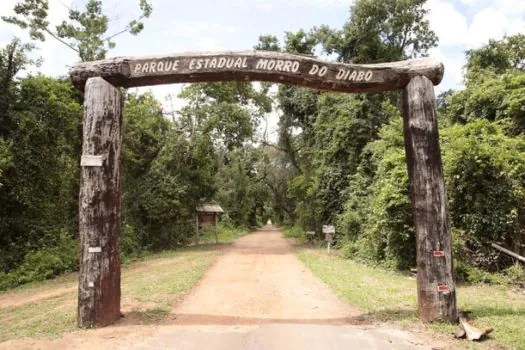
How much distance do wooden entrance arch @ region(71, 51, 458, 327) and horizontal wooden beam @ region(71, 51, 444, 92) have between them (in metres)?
0.02

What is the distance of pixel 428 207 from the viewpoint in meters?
6.39

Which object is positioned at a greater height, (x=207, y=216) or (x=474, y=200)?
(x=474, y=200)

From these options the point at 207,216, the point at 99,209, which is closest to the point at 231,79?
the point at 99,209

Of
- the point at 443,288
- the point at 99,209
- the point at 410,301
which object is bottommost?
the point at 410,301

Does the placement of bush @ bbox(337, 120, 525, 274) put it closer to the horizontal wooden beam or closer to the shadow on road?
the horizontal wooden beam

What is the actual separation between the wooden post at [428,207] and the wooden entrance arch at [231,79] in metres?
0.01

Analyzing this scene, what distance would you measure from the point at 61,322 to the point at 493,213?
9.67 meters

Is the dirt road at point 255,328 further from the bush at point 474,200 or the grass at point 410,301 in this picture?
the bush at point 474,200

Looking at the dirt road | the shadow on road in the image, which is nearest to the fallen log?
the dirt road

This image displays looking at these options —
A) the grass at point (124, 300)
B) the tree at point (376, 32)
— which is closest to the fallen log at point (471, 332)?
the grass at point (124, 300)

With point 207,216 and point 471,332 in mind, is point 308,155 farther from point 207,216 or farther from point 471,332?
point 471,332

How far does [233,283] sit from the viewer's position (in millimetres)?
10484

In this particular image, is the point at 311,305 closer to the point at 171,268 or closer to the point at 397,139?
the point at 171,268

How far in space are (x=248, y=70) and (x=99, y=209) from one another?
130 inches
